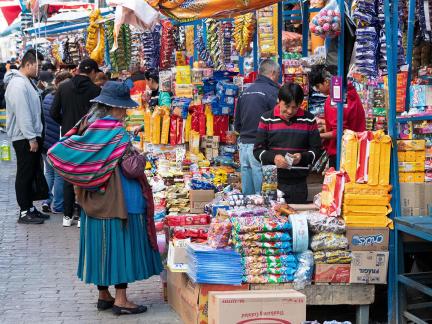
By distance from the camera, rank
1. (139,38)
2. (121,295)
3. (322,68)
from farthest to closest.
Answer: (139,38) → (322,68) → (121,295)

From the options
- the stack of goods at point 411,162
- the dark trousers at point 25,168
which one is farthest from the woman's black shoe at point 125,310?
the dark trousers at point 25,168

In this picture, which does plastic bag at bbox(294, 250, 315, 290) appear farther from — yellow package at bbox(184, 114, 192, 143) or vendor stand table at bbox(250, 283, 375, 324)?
yellow package at bbox(184, 114, 192, 143)

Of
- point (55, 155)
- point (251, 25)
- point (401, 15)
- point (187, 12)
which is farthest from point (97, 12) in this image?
point (55, 155)

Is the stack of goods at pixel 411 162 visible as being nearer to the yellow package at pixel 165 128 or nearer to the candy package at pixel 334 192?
the candy package at pixel 334 192

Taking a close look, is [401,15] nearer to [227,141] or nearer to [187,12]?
[187,12]

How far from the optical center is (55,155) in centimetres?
595

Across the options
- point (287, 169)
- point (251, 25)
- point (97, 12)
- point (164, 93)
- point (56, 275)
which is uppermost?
point (97, 12)

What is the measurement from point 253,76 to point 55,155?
4.34 metres

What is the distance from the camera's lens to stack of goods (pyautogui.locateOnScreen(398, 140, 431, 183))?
19.0 feet

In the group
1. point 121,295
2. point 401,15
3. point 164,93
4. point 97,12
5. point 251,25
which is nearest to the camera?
point 121,295

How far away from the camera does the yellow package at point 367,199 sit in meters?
5.79

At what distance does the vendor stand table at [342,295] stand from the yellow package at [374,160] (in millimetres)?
763

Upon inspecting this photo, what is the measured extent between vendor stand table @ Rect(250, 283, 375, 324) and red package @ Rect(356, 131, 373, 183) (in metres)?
0.77

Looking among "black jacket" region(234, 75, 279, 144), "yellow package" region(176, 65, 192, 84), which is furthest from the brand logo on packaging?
"yellow package" region(176, 65, 192, 84)
